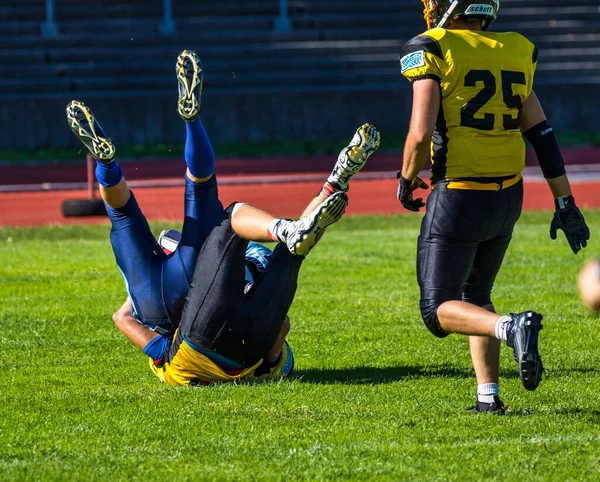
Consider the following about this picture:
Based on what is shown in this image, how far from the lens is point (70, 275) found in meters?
10.6

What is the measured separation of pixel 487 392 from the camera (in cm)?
536

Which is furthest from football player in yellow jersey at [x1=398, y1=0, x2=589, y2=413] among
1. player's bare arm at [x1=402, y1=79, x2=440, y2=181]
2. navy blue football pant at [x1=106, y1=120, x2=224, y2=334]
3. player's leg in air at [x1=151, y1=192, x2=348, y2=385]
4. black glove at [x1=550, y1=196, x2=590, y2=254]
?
navy blue football pant at [x1=106, y1=120, x2=224, y2=334]

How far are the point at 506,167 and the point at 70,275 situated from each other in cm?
622

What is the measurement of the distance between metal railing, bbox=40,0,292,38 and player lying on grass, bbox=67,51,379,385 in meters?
24.5

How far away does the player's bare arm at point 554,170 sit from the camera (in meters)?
5.49

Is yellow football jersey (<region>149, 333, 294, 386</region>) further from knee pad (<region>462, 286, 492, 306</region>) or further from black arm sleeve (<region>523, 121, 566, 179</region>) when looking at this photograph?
black arm sleeve (<region>523, 121, 566, 179</region>)

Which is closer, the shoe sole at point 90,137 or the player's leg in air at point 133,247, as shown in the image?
the player's leg in air at point 133,247

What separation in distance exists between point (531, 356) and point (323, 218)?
1294 mm

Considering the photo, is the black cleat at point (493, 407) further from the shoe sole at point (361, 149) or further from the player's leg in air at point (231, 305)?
the shoe sole at point (361, 149)

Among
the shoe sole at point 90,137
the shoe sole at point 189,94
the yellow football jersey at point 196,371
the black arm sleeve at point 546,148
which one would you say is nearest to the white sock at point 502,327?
the black arm sleeve at point 546,148

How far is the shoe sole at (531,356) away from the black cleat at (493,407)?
2.09 ft

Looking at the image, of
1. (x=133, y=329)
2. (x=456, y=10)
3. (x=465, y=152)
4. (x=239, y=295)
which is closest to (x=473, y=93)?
(x=465, y=152)

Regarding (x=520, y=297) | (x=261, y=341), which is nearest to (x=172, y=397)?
(x=261, y=341)

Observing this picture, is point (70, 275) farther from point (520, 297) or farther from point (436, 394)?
point (436, 394)
